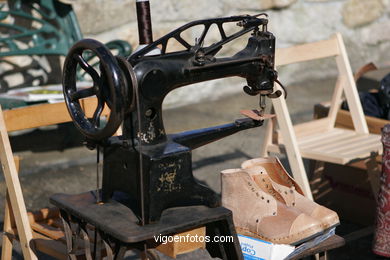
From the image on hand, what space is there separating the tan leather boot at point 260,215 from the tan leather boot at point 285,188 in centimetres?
6

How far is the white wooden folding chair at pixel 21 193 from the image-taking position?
2.50 m

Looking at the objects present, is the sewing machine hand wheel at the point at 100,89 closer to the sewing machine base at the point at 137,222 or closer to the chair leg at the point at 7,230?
the sewing machine base at the point at 137,222


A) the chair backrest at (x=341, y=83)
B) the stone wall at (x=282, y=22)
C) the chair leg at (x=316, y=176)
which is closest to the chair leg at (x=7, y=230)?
the chair leg at (x=316, y=176)

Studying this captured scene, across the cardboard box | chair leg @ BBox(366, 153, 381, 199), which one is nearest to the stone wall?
chair leg @ BBox(366, 153, 381, 199)

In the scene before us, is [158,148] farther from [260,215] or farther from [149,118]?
[260,215]

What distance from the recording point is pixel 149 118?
206 centimetres

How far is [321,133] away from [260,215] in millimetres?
1687

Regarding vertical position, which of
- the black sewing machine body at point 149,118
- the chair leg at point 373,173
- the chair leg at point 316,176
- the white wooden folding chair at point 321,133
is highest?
the black sewing machine body at point 149,118

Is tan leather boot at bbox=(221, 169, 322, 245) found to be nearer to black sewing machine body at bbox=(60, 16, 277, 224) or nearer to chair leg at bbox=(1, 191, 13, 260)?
black sewing machine body at bbox=(60, 16, 277, 224)

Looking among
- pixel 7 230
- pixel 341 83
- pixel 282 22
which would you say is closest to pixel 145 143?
pixel 7 230

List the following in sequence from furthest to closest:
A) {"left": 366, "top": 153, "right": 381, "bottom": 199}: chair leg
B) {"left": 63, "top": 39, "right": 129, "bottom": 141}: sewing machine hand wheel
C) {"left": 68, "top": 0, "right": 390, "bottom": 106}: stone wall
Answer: {"left": 68, "top": 0, "right": 390, "bottom": 106}: stone wall, {"left": 366, "top": 153, "right": 381, "bottom": 199}: chair leg, {"left": 63, "top": 39, "right": 129, "bottom": 141}: sewing machine hand wheel

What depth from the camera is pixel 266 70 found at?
2229mm

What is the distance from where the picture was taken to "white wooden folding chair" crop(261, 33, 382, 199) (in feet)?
10.9

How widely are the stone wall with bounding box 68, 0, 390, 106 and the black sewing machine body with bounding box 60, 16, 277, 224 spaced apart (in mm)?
2977
